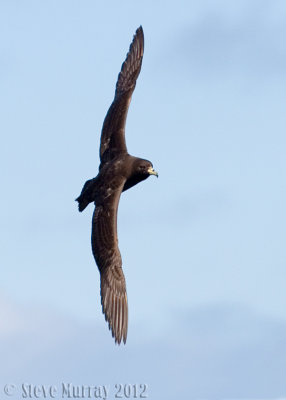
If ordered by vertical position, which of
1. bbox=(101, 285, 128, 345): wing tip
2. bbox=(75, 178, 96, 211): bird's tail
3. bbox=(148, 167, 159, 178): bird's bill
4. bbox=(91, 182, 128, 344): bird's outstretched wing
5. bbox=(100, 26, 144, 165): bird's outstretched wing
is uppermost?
bbox=(100, 26, 144, 165): bird's outstretched wing

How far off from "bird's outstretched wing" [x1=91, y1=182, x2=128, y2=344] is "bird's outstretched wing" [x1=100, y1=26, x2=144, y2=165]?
1.74 m

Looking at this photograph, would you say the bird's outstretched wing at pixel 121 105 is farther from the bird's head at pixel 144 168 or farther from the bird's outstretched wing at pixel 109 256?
the bird's outstretched wing at pixel 109 256

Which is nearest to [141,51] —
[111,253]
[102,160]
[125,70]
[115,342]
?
[125,70]

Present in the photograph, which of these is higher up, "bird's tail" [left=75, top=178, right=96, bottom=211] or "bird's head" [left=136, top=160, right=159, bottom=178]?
"bird's head" [left=136, top=160, right=159, bottom=178]

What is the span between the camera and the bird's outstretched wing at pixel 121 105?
3669 centimetres

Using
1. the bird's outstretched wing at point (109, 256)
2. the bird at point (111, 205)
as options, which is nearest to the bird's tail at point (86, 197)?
the bird at point (111, 205)

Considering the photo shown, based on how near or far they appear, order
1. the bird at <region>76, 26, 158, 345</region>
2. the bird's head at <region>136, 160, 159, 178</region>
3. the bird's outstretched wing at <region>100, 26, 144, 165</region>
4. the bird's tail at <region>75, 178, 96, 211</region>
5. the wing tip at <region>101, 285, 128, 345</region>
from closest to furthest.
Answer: the wing tip at <region>101, 285, 128, 345</region>
the bird at <region>76, 26, 158, 345</region>
the bird's tail at <region>75, 178, 96, 211</region>
the bird's head at <region>136, 160, 159, 178</region>
the bird's outstretched wing at <region>100, 26, 144, 165</region>

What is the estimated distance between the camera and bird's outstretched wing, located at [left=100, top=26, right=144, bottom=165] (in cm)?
3669

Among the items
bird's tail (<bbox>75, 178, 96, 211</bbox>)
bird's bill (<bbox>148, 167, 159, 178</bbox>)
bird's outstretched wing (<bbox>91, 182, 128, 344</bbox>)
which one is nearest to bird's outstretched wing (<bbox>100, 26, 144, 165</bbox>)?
bird's bill (<bbox>148, 167, 159, 178</bbox>)

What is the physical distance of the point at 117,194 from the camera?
35.2 m

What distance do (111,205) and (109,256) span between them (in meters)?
1.25

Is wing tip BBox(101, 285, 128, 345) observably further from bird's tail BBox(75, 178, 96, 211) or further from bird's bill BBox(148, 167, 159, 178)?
bird's bill BBox(148, 167, 159, 178)

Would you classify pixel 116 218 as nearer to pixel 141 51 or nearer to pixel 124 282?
pixel 124 282

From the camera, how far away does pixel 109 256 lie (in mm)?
34781
